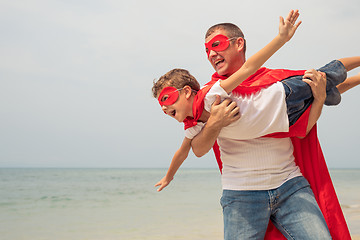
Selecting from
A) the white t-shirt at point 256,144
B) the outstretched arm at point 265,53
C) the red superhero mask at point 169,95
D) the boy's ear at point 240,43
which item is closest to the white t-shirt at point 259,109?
the white t-shirt at point 256,144

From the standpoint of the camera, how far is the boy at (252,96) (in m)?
1.95

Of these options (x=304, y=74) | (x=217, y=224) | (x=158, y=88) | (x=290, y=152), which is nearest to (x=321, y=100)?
(x=304, y=74)

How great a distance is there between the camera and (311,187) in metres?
2.38

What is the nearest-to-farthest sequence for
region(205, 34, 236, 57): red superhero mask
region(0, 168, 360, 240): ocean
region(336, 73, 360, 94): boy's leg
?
1. region(205, 34, 236, 57): red superhero mask
2. region(336, 73, 360, 94): boy's leg
3. region(0, 168, 360, 240): ocean

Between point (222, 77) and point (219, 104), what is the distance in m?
0.32

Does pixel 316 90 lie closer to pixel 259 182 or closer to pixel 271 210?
pixel 259 182

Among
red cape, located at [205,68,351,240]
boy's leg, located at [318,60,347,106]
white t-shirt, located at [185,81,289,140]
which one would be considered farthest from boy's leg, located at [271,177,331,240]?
boy's leg, located at [318,60,347,106]

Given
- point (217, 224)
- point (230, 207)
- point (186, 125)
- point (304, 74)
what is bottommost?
point (217, 224)

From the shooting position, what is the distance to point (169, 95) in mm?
2207

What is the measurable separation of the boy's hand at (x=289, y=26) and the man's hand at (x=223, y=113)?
42 cm

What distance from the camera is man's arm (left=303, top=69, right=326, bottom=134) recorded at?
212cm

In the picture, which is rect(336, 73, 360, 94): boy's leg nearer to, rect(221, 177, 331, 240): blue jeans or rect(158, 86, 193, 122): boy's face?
rect(221, 177, 331, 240): blue jeans

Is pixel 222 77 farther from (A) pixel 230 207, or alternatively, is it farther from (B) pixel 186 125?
(A) pixel 230 207

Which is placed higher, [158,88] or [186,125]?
[158,88]
